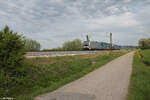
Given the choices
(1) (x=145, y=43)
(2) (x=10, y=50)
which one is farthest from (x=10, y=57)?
(1) (x=145, y=43)

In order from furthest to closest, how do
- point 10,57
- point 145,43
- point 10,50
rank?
point 145,43 → point 10,50 → point 10,57

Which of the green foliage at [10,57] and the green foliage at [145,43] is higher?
the green foliage at [145,43]

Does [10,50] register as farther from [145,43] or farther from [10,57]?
[145,43]

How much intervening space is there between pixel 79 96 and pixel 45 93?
163cm

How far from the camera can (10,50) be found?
22.0 ft

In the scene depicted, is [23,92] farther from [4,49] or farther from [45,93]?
[4,49]

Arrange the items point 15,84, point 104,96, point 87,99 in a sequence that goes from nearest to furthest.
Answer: point 87,99 < point 104,96 < point 15,84

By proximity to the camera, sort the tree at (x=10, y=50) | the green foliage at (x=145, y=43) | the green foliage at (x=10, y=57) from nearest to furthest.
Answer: the green foliage at (x=10, y=57), the tree at (x=10, y=50), the green foliage at (x=145, y=43)

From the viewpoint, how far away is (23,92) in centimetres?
590

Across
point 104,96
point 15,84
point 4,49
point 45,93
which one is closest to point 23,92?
point 15,84

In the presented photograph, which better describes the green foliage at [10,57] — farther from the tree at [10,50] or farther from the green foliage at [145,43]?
the green foliage at [145,43]

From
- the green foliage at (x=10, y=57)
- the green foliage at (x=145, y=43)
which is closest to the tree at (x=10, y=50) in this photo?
A: the green foliage at (x=10, y=57)

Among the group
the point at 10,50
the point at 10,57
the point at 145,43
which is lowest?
the point at 10,57

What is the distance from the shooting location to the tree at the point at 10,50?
252 inches
